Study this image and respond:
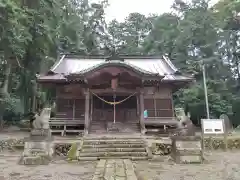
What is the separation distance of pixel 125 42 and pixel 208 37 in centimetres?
2033

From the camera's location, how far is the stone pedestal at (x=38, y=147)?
807 centimetres

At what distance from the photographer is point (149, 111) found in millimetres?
14969

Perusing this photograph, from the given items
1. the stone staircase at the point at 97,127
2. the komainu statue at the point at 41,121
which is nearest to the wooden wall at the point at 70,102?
the stone staircase at the point at 97,127

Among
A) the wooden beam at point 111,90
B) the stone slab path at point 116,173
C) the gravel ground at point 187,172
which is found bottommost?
the gravel ground at point 187,172

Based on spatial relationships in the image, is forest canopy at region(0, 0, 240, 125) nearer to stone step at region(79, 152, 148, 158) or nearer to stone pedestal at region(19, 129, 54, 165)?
stone pedestal at region(19, 129, 54, 165)

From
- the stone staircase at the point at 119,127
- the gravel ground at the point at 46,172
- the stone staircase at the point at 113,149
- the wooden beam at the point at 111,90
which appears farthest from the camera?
the wooden beam at the point at 111,90

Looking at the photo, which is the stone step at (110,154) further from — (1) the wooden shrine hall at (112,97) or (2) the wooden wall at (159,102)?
(2) the wooden wall at (159,102)

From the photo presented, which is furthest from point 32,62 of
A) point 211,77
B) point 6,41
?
→ point 211,77

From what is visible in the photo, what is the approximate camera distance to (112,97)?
15.0 m

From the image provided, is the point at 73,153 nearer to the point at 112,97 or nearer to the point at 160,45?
the point at 112,97

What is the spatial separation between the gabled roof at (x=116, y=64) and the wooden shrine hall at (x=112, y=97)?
57 mm

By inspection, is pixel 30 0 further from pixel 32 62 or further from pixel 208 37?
pixel 208 37

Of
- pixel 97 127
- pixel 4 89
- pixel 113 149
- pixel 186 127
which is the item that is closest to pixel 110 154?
pixel 113 149

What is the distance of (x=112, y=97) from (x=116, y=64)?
302cm
